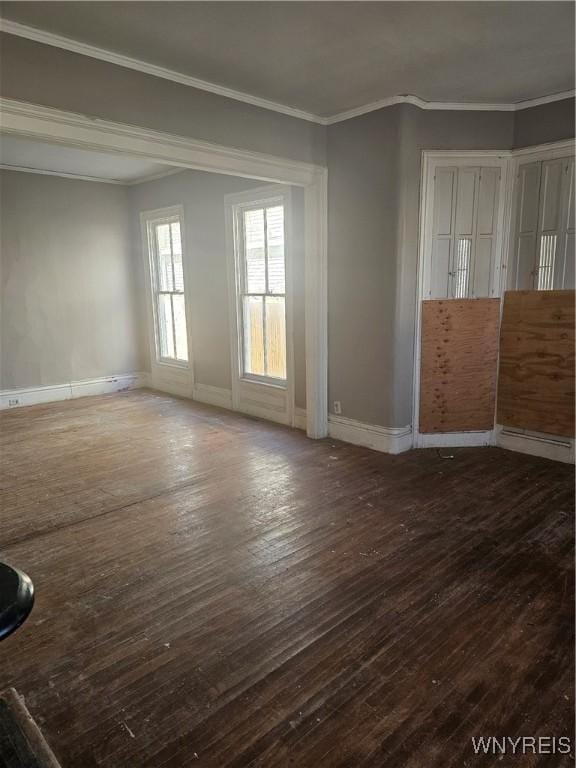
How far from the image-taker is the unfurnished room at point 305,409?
6.02 feet

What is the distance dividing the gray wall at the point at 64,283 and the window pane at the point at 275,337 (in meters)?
2.70

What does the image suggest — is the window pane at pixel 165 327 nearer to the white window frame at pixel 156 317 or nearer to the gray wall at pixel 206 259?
the white window frame at pixel 156 317

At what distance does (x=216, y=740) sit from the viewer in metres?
1.68

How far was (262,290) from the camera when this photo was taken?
17.4ft

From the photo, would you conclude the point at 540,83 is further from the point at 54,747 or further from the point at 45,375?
the point at 45,375

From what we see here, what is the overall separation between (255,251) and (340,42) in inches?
99.5

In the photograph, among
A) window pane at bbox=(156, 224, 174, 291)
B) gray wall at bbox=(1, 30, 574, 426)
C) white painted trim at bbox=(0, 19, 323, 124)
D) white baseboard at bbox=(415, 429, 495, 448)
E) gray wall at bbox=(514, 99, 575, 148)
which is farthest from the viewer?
window pane at bbox=(156, 224, 174, 291)

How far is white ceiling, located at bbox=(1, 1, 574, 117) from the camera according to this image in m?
2.57

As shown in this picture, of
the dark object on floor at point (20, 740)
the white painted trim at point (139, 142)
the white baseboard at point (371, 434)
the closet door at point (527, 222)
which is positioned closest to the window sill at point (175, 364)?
the white baseboard at point (371, 434)

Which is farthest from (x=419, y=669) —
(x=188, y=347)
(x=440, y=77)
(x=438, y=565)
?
(x=188, y=347)

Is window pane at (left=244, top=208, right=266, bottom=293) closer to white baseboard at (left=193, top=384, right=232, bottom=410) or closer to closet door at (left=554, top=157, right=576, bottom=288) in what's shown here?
white baseboard at (left=193, top=384, right=232, bottom=410)

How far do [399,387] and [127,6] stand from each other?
10.4 feet

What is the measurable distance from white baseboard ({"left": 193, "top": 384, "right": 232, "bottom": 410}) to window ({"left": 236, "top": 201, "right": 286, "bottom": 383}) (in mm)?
435

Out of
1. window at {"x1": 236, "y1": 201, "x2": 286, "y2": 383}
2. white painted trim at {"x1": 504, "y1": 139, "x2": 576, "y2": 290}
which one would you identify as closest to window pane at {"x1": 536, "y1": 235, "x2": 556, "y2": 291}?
white painted trim at {"x1": 504, "y1": 139, "x2": 576, "y2": 290}
